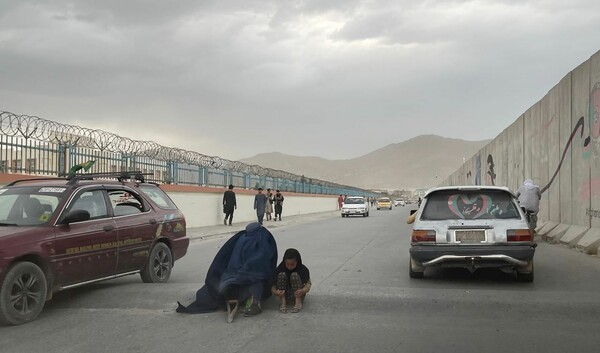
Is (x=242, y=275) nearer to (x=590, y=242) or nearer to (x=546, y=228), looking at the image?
(x=590, y=242)

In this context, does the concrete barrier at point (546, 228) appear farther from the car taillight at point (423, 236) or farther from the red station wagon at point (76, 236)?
the red station wagon at point (76, 236)

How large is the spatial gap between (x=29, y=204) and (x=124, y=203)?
1.42 m

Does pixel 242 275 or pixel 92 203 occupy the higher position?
pixel 92 203

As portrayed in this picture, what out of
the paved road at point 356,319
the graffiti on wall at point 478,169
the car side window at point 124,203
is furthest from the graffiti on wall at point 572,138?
the graffiti on wall at point 478,169

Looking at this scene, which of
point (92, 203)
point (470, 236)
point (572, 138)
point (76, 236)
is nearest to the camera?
point (76, 236)

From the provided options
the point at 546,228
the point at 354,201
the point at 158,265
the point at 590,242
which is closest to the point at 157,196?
the point at 158,265

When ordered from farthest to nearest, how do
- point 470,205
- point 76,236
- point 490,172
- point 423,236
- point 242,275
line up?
Result: point 490,172 < point 470,205 < point 423,236 < point 76,236 < point 242,275

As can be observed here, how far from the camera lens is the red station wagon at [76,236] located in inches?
237

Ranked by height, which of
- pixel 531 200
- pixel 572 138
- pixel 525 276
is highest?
pixel 572 138

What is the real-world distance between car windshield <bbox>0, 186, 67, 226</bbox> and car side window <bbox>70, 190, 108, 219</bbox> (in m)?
0.24

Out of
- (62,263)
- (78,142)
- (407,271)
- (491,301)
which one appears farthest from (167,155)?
(491,301)

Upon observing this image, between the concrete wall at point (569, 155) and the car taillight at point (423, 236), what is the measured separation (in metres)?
5.01

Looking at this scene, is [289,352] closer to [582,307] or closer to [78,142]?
[582,307]

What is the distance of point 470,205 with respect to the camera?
8.39 metres
